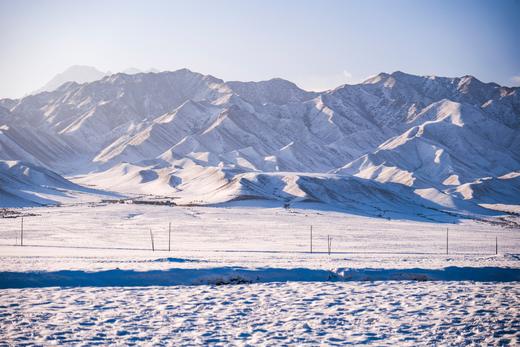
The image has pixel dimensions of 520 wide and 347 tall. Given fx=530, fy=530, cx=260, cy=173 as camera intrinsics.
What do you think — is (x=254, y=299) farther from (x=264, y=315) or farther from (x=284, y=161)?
(x=284, y=161)

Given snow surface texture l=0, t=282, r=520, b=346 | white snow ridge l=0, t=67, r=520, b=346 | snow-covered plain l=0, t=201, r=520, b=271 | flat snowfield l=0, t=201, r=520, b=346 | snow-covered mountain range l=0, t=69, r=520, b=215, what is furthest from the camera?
snow-covered mountain range l=0, t=69, r=520, b=215

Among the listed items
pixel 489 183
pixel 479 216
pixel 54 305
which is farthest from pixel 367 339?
pixel 489 183

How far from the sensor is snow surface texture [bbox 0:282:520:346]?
12.0m

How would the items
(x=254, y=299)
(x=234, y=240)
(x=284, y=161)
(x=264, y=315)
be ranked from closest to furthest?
(x=264, y=315)
(x=254, y=299)
(x=234, y=240)
(x=284, y=161)

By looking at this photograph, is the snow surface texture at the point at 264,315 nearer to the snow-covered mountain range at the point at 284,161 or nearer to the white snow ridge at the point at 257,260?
the white snow ridge at the point at 257,260

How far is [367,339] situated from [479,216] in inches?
3029

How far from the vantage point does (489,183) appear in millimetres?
115750

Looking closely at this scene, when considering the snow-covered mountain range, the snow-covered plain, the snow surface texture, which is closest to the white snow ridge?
the snow surface texture

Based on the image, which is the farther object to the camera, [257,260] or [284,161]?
[284,161]

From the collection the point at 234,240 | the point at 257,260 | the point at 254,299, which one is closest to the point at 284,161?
the point at 234,240

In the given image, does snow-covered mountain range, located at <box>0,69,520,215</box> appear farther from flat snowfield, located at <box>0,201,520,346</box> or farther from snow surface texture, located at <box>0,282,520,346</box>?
snow surface texture, located at <box>0,282,520,346</box>

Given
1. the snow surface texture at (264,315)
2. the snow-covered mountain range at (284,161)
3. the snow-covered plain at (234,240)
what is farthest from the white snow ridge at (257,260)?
the snow-covered mountain range at (284,161)

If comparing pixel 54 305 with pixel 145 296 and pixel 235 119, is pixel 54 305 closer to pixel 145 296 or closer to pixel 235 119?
pixel 145 296

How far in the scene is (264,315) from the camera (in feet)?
46.1
